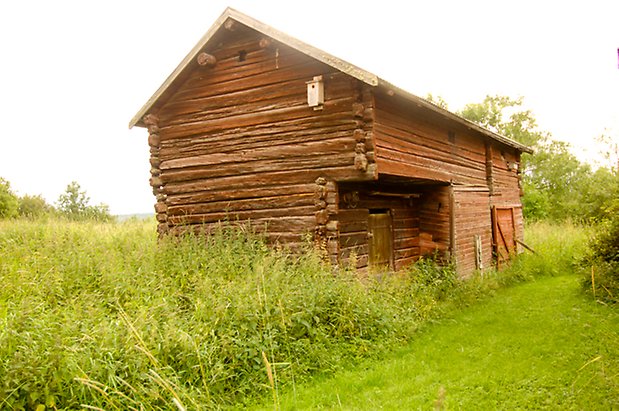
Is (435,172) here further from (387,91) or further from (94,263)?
(94,263)

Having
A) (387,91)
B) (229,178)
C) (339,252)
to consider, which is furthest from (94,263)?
(387,91)

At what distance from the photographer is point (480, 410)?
529cm

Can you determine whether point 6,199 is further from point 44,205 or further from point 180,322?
point 180,322

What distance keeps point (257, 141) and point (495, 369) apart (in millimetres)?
6754

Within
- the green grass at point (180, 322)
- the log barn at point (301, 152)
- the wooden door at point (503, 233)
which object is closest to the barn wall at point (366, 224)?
the log barn at point (301, 152)

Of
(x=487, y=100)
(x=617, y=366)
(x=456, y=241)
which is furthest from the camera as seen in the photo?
(x=487, y=100)

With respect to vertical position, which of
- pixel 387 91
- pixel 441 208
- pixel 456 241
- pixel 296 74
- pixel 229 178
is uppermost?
pixel 296 74

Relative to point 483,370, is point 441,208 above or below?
above

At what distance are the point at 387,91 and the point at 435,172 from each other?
3.40m

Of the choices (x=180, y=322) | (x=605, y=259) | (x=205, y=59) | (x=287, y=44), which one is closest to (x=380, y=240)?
(x=287, y=44)

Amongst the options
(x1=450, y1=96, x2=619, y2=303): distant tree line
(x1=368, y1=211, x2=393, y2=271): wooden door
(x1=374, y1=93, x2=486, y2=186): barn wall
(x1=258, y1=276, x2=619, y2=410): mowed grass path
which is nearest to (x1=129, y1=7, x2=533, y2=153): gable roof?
(x1=374, y1=93, x2=486, y2=186): barn wall

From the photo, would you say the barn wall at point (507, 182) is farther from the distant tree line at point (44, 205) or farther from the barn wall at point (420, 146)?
the distant tree line at point (44, 205)

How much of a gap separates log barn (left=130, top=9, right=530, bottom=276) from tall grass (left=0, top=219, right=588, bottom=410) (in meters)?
1.21

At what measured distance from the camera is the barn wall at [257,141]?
9.80 metres
